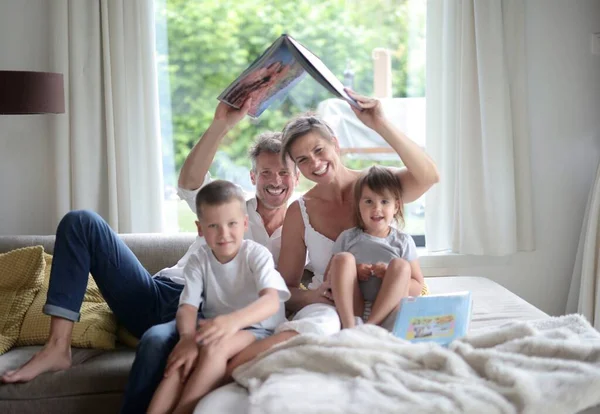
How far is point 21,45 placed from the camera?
4.00m

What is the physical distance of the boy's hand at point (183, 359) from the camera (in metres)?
2.28

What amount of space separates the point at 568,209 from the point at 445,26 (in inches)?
42.3

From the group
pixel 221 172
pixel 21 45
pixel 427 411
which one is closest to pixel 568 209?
pixel 221 172

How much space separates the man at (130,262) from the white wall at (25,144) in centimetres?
138

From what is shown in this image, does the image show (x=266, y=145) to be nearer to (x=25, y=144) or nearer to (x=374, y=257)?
(x=374, y=257)

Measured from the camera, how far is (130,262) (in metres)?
2.74

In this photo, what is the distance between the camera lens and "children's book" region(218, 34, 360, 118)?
2.44m

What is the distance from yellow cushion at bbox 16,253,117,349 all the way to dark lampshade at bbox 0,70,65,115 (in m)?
0.76

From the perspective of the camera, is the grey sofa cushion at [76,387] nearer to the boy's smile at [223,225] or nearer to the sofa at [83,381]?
the sofa at [83,381]

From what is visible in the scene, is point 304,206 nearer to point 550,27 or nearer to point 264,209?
point 264,209

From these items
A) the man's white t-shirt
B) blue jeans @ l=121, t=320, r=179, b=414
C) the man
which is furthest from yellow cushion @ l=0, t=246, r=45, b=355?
blue jeans @ l=121, t=320, r=179, b=414

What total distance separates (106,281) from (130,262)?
0.32ft

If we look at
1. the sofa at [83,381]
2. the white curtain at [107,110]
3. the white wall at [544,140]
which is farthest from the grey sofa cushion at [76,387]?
the white wall at [544,140]

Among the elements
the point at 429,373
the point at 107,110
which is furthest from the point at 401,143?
the point at 107,110
